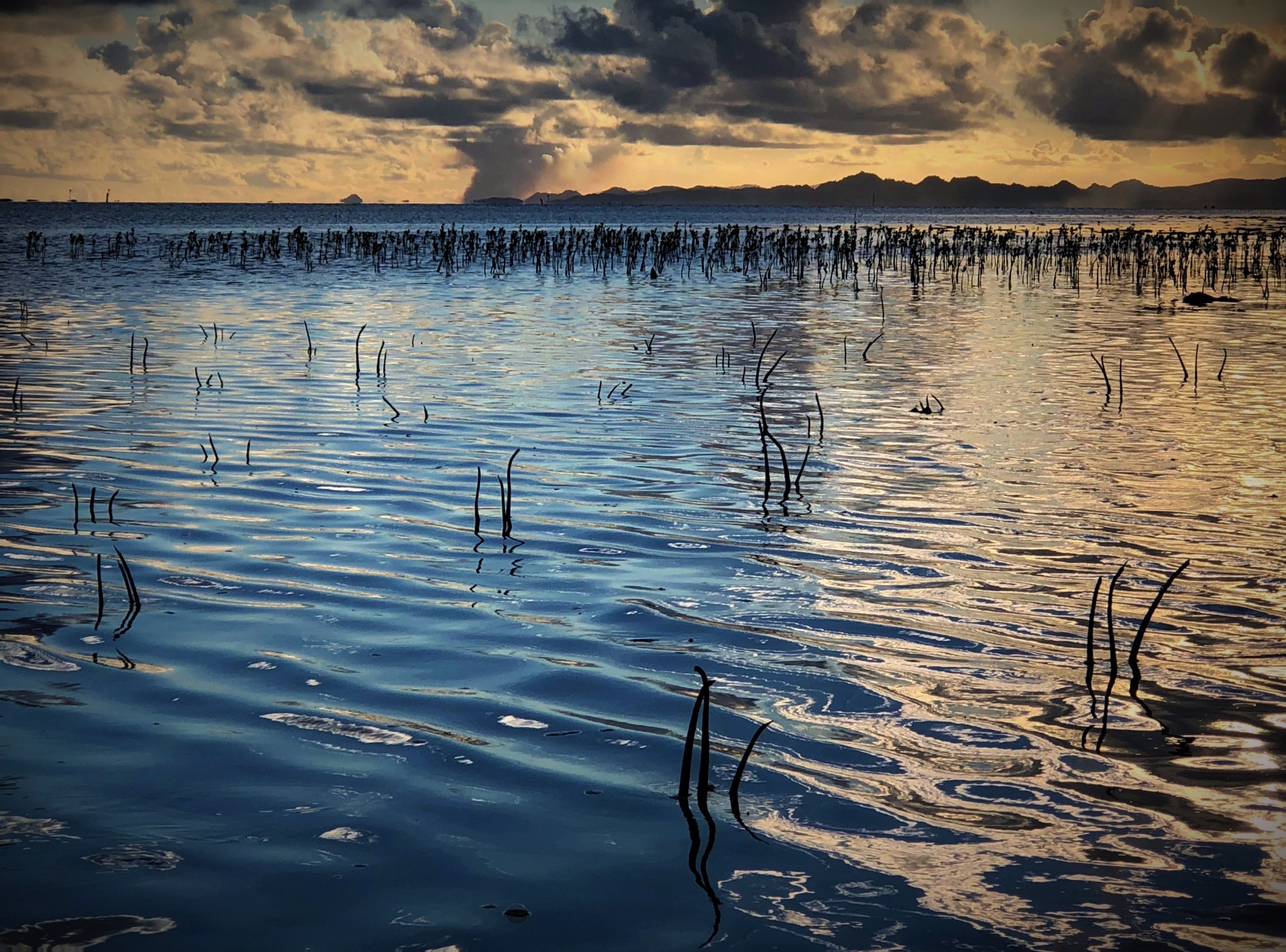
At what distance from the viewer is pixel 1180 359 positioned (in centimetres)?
1415

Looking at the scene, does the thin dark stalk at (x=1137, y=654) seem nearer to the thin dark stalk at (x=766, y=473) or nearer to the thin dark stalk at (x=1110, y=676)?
the thin dark stalk at (x=1110, y=676)

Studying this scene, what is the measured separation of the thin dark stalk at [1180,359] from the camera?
14.4 metres

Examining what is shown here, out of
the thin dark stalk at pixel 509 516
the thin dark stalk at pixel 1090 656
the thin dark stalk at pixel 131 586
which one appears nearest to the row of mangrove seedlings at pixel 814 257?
the thin dark stalk at pixel 509 516

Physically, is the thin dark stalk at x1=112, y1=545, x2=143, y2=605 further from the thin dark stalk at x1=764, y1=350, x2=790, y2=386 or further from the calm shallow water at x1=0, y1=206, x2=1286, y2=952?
the thin dark stalk at x1=764, y1=350, x2=790, y2=386

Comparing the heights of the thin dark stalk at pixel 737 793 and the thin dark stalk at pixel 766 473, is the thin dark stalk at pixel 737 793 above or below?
below

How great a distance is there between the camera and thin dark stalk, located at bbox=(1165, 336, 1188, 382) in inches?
568

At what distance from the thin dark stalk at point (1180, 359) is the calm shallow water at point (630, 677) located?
2.16 m

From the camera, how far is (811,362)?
16672mm

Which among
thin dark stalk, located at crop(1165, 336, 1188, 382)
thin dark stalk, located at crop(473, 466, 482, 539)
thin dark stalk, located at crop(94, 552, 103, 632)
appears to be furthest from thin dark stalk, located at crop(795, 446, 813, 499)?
thin dark stalk, located at crop(1165, 336, 1188, 382)

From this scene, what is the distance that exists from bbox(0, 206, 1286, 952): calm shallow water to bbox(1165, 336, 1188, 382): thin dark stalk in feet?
7.09

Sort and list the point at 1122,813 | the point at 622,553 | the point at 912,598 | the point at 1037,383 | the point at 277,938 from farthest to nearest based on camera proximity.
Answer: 1. the point at 1037,383
2. the point at 622,553
3. the point at 912,598
4. the point at 1122,813
5. the point at 277,938

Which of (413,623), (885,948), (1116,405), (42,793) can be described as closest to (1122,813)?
(885,948)

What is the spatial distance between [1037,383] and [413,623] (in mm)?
10790

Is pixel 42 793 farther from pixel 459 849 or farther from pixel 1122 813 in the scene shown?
pixel 1122 813
